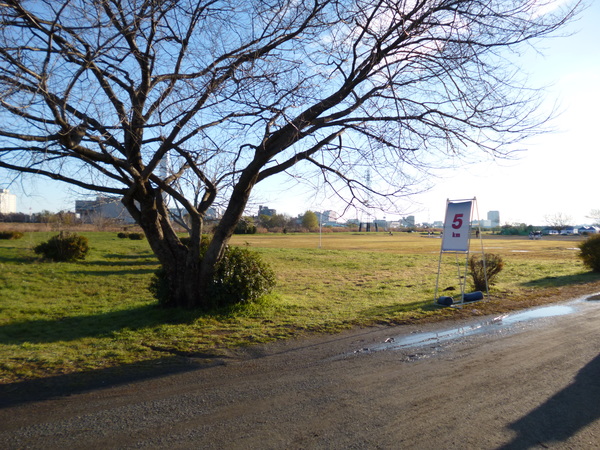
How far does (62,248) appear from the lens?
59.2ft

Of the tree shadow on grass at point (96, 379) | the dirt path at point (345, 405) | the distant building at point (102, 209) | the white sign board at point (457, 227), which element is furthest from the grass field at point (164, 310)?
the distant building at point (102, 209)

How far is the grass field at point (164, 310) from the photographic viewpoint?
6.92 meters

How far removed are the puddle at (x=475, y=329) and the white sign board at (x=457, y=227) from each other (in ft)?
6.32

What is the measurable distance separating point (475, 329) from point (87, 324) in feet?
25.5

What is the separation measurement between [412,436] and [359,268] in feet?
54.6

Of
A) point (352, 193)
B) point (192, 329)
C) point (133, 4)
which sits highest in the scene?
point (133, 4)

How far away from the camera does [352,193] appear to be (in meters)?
9.00

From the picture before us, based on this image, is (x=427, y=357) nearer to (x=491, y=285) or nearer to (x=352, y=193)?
(x=352, y=193)

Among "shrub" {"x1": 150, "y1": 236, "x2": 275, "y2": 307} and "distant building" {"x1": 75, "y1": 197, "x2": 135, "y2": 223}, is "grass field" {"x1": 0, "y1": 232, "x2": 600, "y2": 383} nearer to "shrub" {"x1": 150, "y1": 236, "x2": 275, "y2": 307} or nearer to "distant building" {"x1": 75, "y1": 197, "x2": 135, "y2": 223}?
"shrub" {"x1": 150, "y1": 236, "x2": 275, "y2": 307}

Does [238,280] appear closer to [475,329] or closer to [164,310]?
[164,310]

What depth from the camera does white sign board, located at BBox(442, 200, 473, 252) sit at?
1056 centimetres

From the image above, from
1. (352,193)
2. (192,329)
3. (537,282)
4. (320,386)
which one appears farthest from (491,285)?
(320,386)

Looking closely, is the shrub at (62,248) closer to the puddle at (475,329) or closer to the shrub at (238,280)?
the shrub at (238,280)

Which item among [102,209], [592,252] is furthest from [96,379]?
[592,252]
